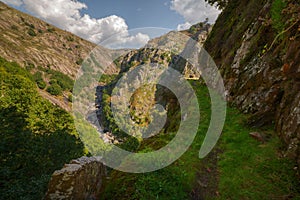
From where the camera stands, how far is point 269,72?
12352mm

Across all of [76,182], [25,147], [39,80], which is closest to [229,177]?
[76,182]

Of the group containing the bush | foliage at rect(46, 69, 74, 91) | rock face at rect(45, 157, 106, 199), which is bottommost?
rock face at rect(45, 157, 106, 199)

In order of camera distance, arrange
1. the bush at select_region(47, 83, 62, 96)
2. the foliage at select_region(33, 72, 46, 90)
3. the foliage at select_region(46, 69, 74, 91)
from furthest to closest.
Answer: the foliage at select_region(46, 69, 74, 91) < the bush at select_region(47, 83, 62, 96) < the foliage at select_region(33, 72, 46, 90)

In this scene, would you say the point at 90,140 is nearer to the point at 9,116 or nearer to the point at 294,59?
the point at 9,116

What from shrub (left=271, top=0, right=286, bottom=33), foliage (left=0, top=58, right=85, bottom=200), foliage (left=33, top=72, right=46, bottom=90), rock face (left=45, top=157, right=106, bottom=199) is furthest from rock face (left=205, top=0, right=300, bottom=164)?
foliage (left=33, top=72, right=46, bottom=90)

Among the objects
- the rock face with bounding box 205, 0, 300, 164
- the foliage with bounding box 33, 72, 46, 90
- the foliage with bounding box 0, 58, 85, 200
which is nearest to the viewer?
the rock face with bounding box 205, 0, 300, 164

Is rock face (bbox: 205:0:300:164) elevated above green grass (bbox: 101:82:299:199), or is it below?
above

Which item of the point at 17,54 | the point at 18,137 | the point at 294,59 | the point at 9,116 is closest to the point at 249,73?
the point at 294,59

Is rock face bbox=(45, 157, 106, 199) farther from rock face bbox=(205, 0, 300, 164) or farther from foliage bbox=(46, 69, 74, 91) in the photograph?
foliage bbox=(46, 69, 74, 91)

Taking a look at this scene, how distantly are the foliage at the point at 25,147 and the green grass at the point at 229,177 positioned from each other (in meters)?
11.0

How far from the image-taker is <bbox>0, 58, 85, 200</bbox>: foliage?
16750 mm

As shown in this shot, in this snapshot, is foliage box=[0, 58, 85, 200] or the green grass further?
foliage box=[0, 58, 85, 200]

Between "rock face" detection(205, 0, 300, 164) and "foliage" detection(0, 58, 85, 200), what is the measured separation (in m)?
15.9

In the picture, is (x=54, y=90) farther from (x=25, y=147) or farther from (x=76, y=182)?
(x=76, y=182)
